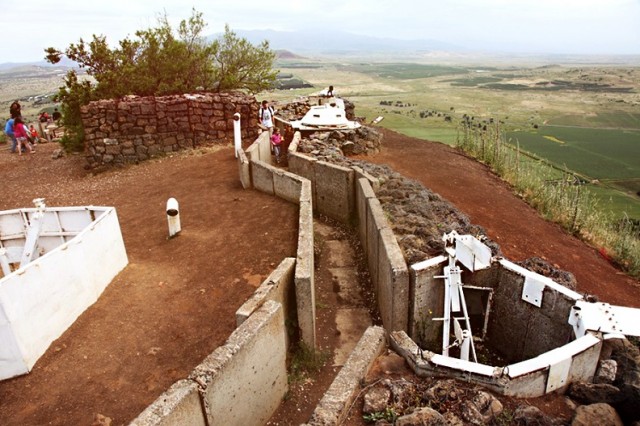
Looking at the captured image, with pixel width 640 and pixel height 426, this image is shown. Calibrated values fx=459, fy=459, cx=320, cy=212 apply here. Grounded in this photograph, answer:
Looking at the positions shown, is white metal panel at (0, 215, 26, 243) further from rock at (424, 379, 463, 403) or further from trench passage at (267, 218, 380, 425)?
rock at (424, 379, 463, 403)

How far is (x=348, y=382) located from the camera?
15.6 feet

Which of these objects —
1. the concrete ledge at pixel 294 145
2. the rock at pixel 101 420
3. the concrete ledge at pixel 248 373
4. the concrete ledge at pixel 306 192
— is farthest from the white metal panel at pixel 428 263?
the concrete ledge at pixel 294 145

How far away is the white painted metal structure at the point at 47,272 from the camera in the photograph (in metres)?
5.50

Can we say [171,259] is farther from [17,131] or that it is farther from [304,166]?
[17,131]

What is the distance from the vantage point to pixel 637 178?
95.2 feet

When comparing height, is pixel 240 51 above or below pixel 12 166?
above

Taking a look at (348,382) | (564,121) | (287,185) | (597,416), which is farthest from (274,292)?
(564,121)

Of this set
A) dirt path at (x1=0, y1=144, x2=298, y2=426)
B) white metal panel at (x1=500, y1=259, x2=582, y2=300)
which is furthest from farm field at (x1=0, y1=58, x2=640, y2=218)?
white metal panel at (x1=500, y1=259, x2=582, y2=300)

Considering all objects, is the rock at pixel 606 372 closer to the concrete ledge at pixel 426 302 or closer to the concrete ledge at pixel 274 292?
the concrete ledge at pixel 426 302

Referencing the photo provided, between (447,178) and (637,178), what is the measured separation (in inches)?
779

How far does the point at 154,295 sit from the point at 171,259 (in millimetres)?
1322

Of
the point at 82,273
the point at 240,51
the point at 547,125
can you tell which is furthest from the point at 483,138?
the point at 547,125

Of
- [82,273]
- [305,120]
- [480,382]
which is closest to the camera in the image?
[480,382]

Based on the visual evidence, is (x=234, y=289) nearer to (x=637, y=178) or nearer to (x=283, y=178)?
(x=283, y=178)
